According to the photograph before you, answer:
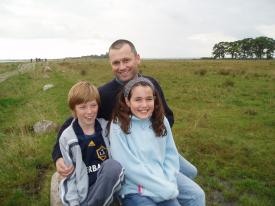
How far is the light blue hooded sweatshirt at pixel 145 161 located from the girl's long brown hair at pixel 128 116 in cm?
5

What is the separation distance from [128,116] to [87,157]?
65cm

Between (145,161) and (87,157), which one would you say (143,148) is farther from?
(87,157)

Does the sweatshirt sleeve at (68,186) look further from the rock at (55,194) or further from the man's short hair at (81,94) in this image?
the rock at (55,194)

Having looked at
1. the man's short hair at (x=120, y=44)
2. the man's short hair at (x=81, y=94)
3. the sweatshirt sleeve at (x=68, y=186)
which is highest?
the man's short hair at (x=120, y=44)

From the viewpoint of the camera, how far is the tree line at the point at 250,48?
301 ft

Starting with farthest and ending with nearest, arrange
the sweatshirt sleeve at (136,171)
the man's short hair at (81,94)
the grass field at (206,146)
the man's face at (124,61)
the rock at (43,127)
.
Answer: the rock at (43,127), the grass field at (206,146), the man's face at (124,61), the man's short hair at (81,94), the sweatshirt sleeve at (136,171)

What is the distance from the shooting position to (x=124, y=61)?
4.42 m

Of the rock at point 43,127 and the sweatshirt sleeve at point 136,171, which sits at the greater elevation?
the sweatshirt sleeve at point 136,171

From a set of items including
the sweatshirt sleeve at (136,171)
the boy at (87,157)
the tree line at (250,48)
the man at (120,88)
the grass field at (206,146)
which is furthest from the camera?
the tree line at (250,48)

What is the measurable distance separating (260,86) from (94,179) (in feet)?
53.7

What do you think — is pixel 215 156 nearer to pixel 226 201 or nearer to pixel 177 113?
pixel 226 201

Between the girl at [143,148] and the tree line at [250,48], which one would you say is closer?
the girl at [143,148]

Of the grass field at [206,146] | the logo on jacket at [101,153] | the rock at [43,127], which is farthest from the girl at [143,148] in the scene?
the rock at [43,127]

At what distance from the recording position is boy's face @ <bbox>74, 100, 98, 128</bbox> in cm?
397
